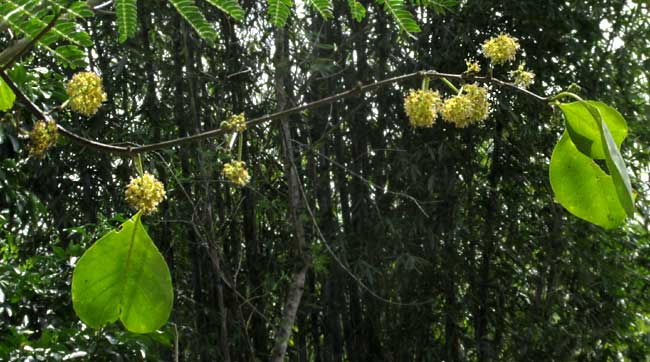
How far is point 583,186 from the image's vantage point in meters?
0.71

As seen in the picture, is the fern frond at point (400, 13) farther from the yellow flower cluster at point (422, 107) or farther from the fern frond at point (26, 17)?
the fern frond at point (26, 17)

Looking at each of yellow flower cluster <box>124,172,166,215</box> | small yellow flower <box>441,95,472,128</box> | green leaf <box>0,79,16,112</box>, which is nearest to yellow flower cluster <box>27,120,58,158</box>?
yellow flower cluster <box>124,172,166,215</box>

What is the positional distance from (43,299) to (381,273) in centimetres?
121

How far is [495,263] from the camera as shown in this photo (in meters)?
3.24

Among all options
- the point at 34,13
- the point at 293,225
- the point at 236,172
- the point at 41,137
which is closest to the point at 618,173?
the point at 236,172

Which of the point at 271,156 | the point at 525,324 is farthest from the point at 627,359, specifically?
the point at 271,156

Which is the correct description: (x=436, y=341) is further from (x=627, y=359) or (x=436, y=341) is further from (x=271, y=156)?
(x=271, y=156)

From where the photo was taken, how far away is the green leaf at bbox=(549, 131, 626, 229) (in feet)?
2.32

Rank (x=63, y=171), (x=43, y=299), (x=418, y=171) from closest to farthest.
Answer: (x=43, y=299)
(x=418, y=171)
(x=63, y=171)

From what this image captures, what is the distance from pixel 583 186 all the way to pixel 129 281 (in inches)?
15.4

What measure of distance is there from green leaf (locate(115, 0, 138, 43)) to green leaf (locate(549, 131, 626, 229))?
0.46 metres

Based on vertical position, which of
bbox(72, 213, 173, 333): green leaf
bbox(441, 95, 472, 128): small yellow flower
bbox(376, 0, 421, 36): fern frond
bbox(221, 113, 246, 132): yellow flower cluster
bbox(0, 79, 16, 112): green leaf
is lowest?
bbox(72, 213, 173, 333): green leaf

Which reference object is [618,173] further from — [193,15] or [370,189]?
[370,189]

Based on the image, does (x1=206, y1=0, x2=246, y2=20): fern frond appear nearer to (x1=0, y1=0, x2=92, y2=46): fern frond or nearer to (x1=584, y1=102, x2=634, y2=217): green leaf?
(x1=0, y1=0, x2=92, y2=46): fern frond
